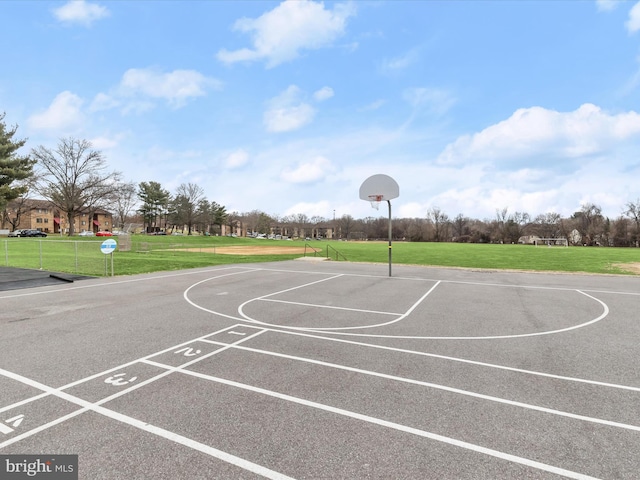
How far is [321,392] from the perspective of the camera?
394 cm

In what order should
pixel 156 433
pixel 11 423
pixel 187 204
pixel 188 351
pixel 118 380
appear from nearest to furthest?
pixel 156 433
pixel 11 423
pixel 118 380
pixel 188 351
pixel 187 204

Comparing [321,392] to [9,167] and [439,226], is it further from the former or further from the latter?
[439,226]

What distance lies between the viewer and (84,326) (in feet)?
21.9

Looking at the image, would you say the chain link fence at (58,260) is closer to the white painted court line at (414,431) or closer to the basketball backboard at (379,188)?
the basketball backboard at (379,188)

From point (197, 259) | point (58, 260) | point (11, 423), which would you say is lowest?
point (197, 259)

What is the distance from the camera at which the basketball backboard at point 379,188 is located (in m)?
16.5

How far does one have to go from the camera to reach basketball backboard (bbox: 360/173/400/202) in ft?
54.2

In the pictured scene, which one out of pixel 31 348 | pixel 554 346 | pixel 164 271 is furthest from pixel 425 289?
pixel 164 271

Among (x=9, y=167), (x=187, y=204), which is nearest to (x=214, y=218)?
(x=187, y=204)

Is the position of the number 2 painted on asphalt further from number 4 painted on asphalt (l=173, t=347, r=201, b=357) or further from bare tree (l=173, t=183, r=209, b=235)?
bare tree (l=173, t=183, r=209, b=235)

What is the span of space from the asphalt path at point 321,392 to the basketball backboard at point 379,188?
9.29 m

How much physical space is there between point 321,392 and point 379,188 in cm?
1403


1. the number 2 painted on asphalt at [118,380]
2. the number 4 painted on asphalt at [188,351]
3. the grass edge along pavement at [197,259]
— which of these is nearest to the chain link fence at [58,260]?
the grass edge along pavement at [197,259]

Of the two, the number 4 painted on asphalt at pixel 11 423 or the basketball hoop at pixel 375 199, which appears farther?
the basketball hoop at pixel 375 199
